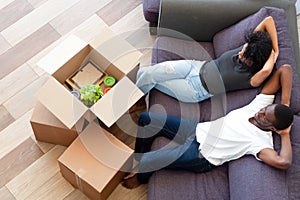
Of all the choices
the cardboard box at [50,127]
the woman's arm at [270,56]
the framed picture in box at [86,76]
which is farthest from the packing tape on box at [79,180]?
the woman's arm at [270,56]

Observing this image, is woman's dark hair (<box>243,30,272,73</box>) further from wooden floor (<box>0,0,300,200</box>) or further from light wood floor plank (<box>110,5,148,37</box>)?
light wood floor plank (<box>110,5,148,37</box>)

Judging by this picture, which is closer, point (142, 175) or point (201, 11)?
point (142, 175)

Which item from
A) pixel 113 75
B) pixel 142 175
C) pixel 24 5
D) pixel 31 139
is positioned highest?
pixel 24 5

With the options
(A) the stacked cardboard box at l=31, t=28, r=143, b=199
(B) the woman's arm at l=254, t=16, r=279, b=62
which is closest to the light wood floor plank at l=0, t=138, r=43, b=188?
(A) the stacked cardboard box at l=31, t=28, r=143, b=199

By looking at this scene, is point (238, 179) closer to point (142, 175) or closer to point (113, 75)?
point (142, 175)

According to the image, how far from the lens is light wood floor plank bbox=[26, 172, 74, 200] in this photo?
2420mm

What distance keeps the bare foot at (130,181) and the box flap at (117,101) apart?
38 cm

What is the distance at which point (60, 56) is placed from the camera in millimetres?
2336

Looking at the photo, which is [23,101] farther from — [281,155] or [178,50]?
[281,155]

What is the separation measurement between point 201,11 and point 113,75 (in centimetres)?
60

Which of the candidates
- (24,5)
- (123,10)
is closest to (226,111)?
(123,10)

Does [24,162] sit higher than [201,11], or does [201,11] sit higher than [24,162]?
[201,11]

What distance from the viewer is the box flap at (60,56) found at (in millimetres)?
2309

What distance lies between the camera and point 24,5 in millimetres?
2955
